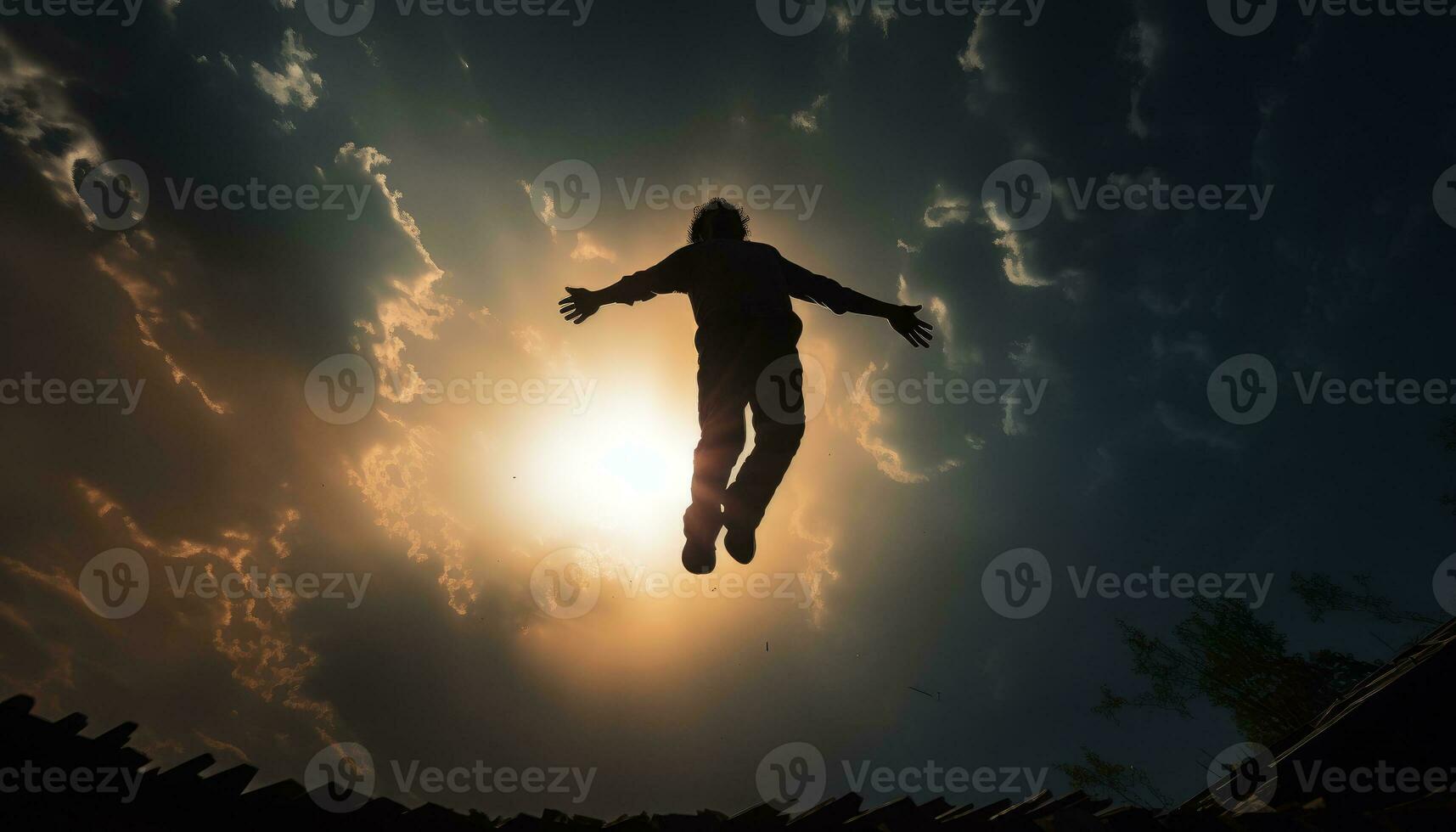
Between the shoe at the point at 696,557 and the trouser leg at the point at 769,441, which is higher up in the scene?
the trouser leg at the point at 769,441

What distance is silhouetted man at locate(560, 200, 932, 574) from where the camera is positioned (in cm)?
379

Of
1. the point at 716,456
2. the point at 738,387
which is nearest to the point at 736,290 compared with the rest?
the point at 738,387

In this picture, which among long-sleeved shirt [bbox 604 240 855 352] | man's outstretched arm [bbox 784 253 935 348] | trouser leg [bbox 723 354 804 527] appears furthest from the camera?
man's outstretched arm [bbox 784 253 935 348]

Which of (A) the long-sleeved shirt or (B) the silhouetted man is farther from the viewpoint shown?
(A) the long-sleeved shirt

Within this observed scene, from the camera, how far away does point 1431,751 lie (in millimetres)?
3896

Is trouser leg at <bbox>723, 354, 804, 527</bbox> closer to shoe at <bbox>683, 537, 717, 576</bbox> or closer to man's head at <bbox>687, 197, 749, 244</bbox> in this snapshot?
shoe at <bbox>683, 537, 717, 576</bbox>

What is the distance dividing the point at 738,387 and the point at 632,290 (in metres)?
1.48

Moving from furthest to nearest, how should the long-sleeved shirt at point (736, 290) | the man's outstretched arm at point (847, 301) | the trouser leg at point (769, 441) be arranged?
the man's outstretched arm at point (847, 301), the long-sleeved shirt at point (736, 290), the trouser leg at point (769, 441)

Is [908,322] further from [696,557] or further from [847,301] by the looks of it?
[696,557]

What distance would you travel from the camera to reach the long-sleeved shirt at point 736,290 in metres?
4.02

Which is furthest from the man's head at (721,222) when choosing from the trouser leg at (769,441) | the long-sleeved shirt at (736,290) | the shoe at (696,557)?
the shoe at (696,557)

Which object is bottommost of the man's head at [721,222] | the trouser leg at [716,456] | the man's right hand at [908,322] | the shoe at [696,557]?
the shoe at [696,557]

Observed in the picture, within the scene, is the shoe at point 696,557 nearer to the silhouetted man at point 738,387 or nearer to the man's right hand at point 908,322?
the silhouetted man at point 738,387

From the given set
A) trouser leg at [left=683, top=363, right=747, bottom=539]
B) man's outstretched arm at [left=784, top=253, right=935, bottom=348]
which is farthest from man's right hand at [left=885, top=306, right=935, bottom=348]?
trouser leg at [left=683, top=363, right=747, bottom=539]
